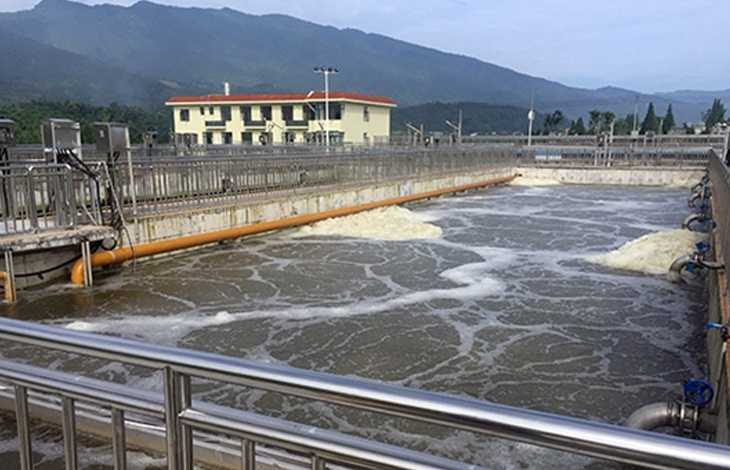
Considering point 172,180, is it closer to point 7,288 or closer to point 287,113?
point 7,288

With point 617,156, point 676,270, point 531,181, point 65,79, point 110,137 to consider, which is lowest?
point 676,270

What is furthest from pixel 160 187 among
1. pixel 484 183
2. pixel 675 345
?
pixel 484 183

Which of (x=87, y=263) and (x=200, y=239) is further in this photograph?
(x=200, y=239)

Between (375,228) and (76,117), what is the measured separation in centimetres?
5063

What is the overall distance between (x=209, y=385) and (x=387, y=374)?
1.90 metres

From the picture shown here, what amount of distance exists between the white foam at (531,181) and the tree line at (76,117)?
23584 mm

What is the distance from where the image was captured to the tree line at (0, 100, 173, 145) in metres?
41.7

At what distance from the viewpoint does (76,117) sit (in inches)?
2229

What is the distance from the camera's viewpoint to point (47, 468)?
12.6 ft

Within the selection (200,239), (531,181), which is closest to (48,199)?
(200,239)

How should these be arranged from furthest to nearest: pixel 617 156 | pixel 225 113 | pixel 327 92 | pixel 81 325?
pixel 225 113 → pixel 327 92 → pixel 617 156 → pixel 81 325

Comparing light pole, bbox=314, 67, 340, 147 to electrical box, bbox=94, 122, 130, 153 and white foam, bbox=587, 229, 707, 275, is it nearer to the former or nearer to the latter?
white foam, bbox=587, 229, 707, 275

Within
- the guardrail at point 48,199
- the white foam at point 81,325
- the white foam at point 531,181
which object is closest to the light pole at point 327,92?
the white foam at point 531,181

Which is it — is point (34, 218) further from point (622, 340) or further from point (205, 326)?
point (622, 340)
